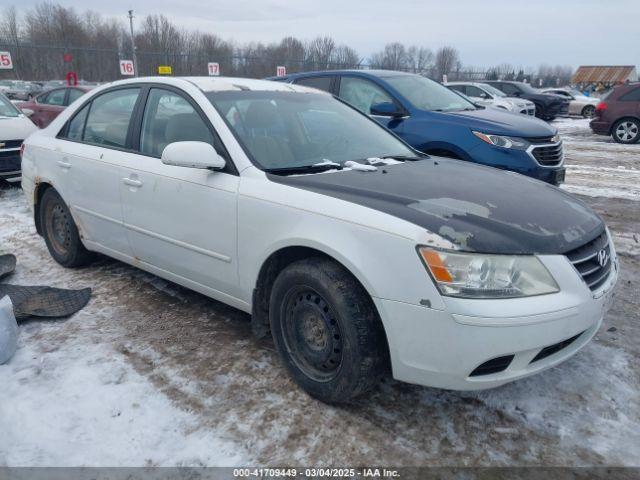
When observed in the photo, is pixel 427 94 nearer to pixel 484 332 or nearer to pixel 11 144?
pixel 484 332

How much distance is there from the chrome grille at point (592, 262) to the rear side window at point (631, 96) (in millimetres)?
13232

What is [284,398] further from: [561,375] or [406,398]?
[561,375]

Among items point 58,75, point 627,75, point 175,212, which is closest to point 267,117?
point 175,212

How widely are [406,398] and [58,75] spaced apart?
51522mm

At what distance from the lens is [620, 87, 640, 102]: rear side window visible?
1349cm

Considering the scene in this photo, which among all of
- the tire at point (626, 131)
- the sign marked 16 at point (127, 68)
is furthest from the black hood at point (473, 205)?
the sign marked 16 at point (127, 68)

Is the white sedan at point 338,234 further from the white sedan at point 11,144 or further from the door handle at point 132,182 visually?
the white sedan at point 11,144

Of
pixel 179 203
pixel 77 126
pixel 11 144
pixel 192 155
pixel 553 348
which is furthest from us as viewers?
pixel 11 144

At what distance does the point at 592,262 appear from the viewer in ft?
8.37

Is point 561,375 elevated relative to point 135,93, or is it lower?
lower

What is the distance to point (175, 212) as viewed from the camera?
10.8ft

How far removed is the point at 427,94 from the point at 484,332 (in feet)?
16.5

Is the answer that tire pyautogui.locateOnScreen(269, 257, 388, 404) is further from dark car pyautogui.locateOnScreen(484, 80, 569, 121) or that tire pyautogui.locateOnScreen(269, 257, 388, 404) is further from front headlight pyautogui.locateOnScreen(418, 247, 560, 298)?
dark car pyautogui.locateOnScreen(484, 80, 569, 121)

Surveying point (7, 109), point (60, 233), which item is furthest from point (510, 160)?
point (7, 109)
